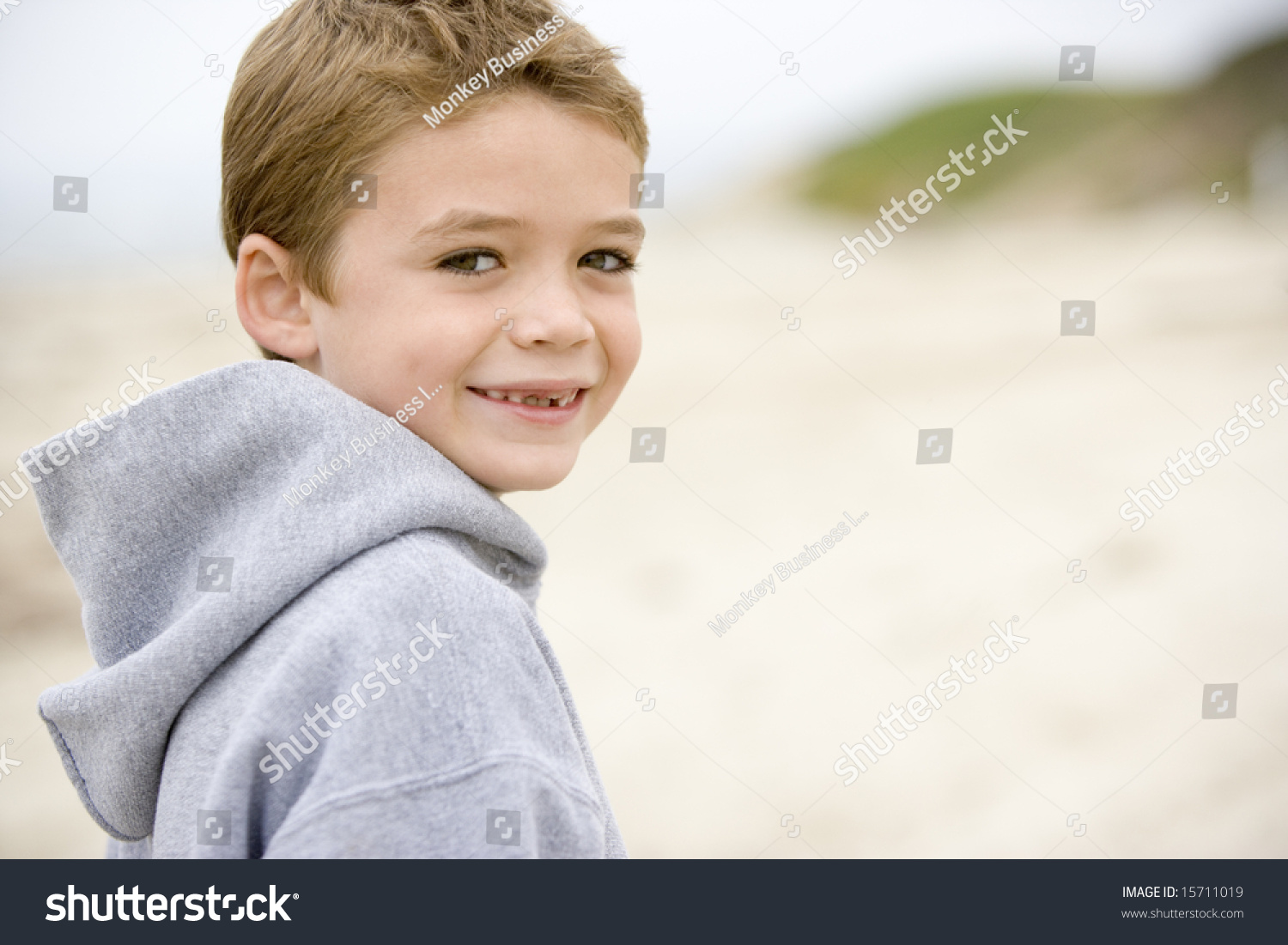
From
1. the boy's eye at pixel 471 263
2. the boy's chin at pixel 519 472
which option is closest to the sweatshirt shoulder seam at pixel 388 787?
the boy's chin at pixel 519 472

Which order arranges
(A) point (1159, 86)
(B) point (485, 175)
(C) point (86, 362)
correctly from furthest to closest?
(A) point (1159, 86) → (C) point (86, 362) → (B) point (485, 175)

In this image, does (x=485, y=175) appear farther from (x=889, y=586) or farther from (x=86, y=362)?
(x=86, y=362)

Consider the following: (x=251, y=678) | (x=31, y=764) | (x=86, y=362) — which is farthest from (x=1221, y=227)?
(x=251, y=678)

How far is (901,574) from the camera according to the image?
4.28 metres

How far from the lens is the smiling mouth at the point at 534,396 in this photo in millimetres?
918

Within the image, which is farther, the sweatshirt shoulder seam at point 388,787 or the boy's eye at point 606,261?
the boy's eye at point 606,261

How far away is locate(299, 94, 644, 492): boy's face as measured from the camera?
2.85 feet

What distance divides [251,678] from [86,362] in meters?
6.68

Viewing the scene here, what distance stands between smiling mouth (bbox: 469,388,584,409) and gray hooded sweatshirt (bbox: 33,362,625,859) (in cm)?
9

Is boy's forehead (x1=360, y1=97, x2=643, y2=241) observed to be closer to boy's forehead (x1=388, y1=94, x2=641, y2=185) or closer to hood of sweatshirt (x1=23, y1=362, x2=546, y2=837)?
boy's forehead (x1=388, y1=94, x2=641, y2=185)

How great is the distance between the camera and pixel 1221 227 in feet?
29.6

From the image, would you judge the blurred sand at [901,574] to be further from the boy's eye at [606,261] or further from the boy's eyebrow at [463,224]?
the boy's eyebrow at [463,224]

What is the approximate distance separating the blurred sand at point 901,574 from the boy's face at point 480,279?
2.18 meters

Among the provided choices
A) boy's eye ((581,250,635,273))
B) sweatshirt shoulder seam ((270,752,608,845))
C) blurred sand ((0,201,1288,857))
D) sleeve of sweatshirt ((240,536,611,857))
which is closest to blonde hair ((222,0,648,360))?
boy's eye ((581,250,635,273))
